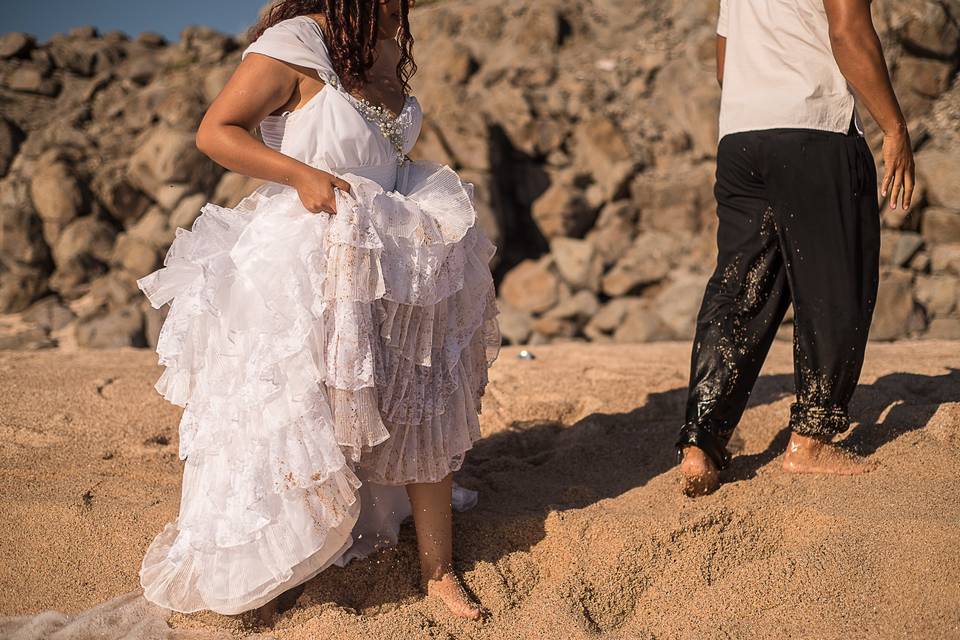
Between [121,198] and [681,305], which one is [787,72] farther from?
[121,198]

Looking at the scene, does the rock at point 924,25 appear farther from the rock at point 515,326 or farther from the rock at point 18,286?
the rock at point 18,286

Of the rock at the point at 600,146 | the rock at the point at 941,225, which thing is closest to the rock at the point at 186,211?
the rock at the point at 600,146

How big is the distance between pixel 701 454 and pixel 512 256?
832 centimetres

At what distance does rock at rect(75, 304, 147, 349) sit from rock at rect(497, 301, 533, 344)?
12.6ft

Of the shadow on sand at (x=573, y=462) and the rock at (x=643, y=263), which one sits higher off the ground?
the shadow on sand at (x=573, y=462)

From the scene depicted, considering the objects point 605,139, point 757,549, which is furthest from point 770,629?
point 605,139

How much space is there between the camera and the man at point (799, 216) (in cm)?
268

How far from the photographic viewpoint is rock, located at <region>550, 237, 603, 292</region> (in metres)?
10.1

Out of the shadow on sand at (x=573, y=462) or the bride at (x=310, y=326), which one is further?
the shadow on sand at (x=573, y=462)

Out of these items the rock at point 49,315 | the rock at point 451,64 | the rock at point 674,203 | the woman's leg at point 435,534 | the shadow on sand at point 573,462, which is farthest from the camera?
the rock at point 451,64

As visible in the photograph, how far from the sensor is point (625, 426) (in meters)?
3.72

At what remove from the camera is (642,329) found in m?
8.67

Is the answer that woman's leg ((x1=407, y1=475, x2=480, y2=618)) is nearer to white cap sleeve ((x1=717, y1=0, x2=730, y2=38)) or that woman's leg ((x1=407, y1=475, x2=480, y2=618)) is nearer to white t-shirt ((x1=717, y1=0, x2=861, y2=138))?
white t-shirt ((x1=717, y1=0, x2=861, y2=138))

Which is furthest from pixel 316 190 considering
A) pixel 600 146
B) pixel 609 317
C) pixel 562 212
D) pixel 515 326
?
pixel 600 146
